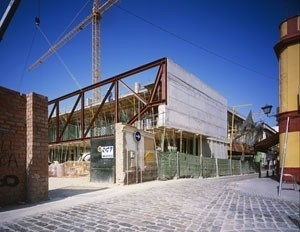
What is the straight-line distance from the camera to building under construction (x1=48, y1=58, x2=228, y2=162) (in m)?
24.6

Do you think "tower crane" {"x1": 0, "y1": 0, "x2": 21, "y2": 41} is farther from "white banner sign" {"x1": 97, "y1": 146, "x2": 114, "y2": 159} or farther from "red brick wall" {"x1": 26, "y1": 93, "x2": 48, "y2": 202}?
"white banner sign" {"x1": 97, "y1": 146, "x2": 114, "y2": 159}

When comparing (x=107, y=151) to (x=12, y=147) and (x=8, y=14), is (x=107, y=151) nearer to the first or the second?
(x=12, y=147)

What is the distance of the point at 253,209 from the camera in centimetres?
765

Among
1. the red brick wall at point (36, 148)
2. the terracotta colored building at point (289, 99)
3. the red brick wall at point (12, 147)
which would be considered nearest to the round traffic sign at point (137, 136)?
the red brick wall at point (36, 148)

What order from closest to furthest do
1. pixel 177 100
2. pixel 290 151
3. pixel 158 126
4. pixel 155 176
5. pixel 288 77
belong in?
1. pixel 288 77
2. pixel 290 151
3. pixel 155 176
4. pixel 158 126
5. pixel 177 100

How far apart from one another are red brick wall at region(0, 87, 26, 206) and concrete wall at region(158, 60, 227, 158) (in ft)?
52.6

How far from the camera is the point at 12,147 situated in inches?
322

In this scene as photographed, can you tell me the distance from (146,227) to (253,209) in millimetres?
3463

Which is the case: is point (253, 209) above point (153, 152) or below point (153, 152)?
below

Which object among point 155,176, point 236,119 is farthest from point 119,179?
point 236,119

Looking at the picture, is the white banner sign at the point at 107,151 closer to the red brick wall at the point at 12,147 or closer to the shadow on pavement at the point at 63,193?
the shadow on pavement at the point at 63,193

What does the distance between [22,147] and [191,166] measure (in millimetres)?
15030

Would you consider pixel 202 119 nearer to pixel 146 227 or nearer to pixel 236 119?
pixel 236 119

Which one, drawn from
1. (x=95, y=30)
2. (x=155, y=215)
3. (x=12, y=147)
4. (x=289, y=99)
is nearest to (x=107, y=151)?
(x=12, y=147)
